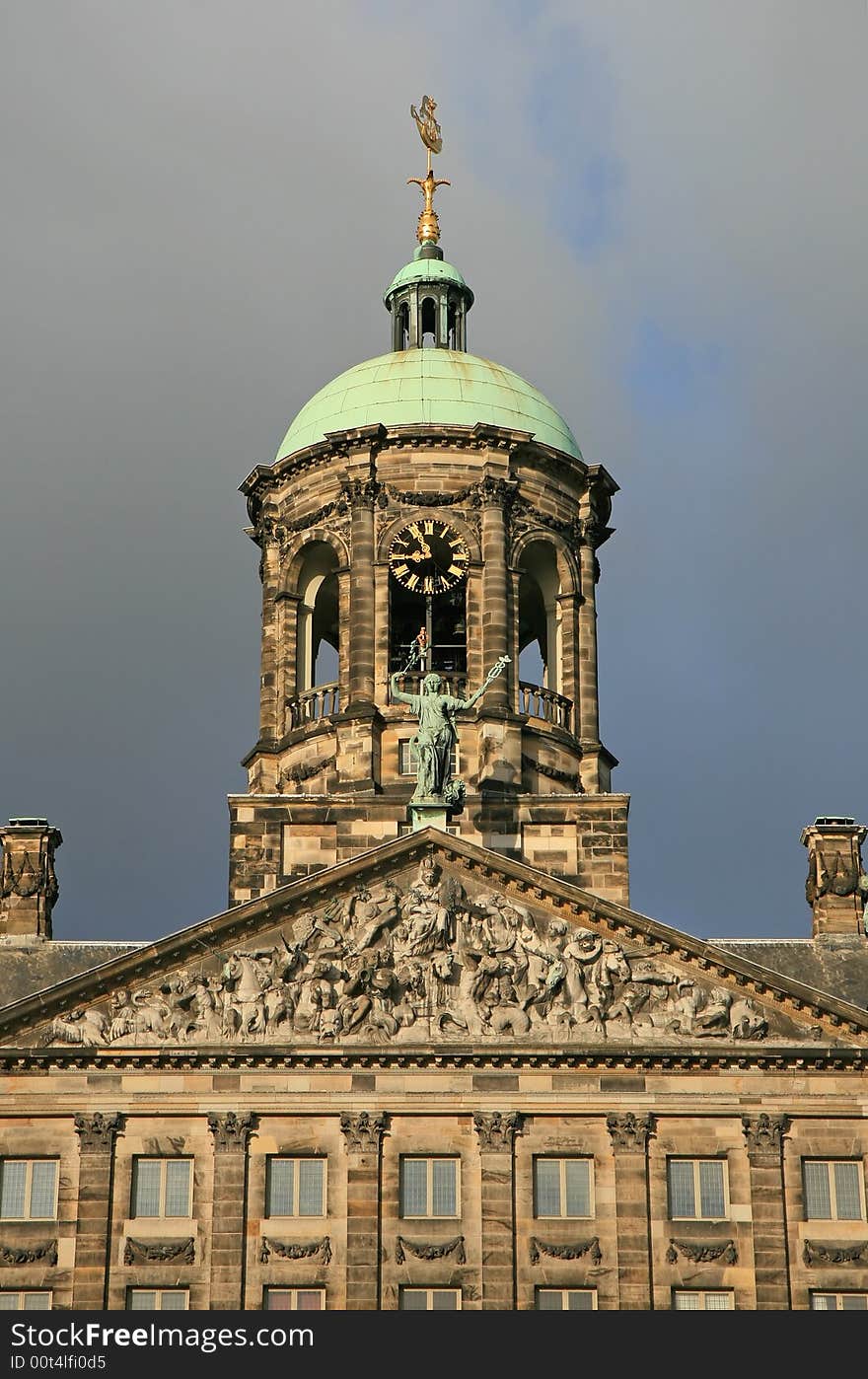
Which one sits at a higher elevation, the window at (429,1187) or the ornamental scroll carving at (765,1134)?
the ornamental scroll carving at (765,1134)

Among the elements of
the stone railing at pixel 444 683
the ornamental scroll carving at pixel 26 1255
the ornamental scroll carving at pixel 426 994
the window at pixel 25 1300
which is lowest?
the window at pixel 25 1300

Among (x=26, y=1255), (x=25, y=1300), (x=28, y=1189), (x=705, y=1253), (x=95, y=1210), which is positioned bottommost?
(x=25, y=1300)

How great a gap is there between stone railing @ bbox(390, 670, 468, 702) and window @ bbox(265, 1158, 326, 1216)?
1115 cm

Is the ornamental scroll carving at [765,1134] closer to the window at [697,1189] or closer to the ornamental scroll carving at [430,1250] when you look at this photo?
the window at [697,1189]

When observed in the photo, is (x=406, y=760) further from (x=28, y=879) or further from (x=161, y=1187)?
(x=161, y=1187)

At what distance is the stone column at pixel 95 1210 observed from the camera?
55531 mm

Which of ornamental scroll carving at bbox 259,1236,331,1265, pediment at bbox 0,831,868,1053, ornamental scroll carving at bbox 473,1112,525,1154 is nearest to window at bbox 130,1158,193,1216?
ornamental scroll carving at bbox 259,1236,331,1265

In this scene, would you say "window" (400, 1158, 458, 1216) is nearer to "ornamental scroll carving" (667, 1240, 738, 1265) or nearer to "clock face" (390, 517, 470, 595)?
"ornamental scroll carving" (667, 1240, 738, 1265)

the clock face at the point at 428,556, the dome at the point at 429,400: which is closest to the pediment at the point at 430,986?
the clock face at the point at 428,556

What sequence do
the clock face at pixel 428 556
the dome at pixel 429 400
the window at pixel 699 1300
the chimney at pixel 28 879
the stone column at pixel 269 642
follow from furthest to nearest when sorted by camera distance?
the dome at pixel 429 400 < the clock face at pixel 428 556 < the stone column at pixel 269 642 < the chimney at pixel 28 879 < the window at pixel 699 1300

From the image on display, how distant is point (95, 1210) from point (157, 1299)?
76.5 inches

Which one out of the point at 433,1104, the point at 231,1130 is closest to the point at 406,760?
the point at 433,1104

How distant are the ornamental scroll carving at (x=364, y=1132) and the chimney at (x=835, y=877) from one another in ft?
33.6

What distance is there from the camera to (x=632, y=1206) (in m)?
56.4
